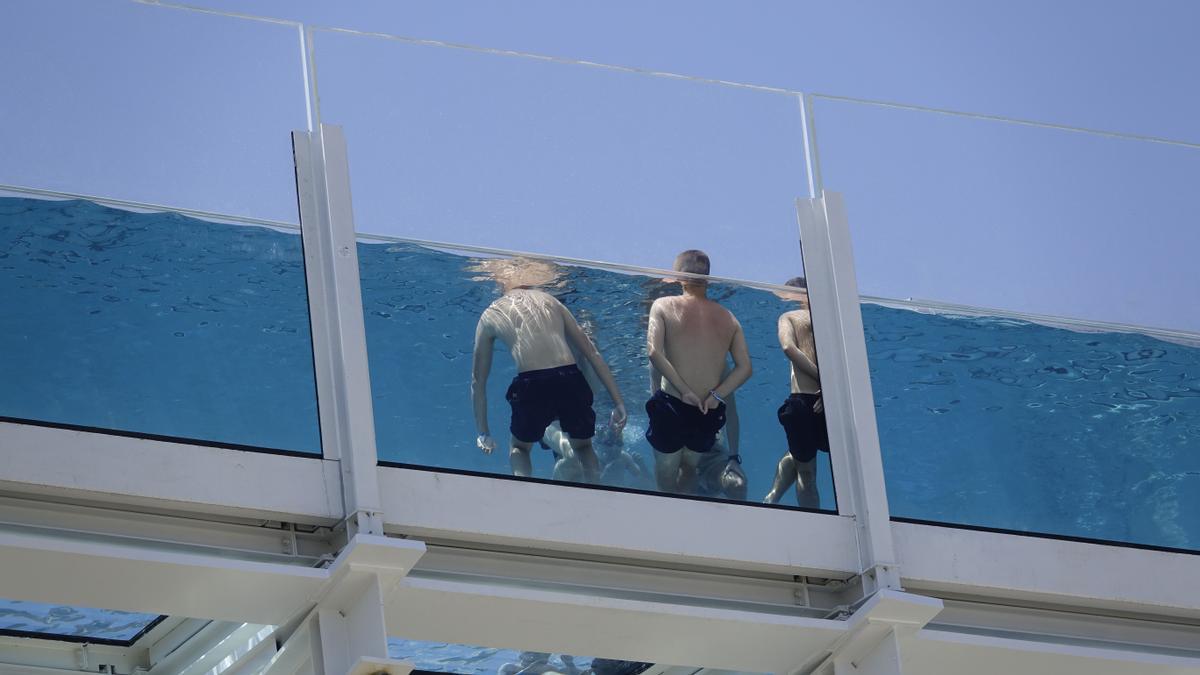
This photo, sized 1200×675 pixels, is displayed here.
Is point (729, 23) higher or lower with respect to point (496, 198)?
higher

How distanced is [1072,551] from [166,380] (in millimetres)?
3658

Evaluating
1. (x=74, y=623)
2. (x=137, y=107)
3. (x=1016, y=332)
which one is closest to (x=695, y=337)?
(x=1016, y=332)

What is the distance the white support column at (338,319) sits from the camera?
264 inches

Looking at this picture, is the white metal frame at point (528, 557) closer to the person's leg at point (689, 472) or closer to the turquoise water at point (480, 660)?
the person's leg at point (689, 472)

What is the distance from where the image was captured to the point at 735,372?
741 centimetres

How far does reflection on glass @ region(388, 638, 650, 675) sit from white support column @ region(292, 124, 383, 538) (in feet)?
6.42

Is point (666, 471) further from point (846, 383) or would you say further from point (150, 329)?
point (150, 329)

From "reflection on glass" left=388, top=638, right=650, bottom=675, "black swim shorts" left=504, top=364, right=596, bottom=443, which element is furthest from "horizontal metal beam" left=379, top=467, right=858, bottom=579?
"reflection on glass" left=388, top=638, right=650, bottom=675

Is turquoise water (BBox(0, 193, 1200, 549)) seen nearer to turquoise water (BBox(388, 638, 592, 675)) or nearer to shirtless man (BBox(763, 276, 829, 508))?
shirtless man (BBox(763, 276, 829, 508))

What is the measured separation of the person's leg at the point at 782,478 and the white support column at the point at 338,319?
62.5 inches

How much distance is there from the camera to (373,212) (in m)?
7.09

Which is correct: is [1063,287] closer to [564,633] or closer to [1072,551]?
[1072,551]

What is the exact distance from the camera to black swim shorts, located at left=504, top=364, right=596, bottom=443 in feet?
23.0

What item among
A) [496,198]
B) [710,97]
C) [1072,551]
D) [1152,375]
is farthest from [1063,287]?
[496,198]
